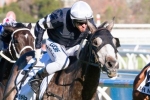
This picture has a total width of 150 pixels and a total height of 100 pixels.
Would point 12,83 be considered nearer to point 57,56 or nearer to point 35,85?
point 35,85

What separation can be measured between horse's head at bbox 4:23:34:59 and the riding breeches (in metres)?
1.67

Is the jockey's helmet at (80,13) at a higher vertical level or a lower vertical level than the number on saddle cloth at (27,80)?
higher

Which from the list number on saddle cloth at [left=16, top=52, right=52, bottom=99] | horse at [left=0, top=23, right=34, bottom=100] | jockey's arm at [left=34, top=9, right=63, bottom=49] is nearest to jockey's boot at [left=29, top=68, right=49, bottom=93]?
number on saddle cloth at [left=16, top=52, right=52, bottom=99]

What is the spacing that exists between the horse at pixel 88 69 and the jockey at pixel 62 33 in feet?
0.44

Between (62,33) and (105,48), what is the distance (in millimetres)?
1260

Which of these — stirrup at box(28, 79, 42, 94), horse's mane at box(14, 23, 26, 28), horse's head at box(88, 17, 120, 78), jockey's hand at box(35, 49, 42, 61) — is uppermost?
horse's head at box(88, 17, 120, 78)

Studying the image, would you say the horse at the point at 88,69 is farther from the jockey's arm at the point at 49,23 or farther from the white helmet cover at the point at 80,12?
the jockey's arm at the point at 49,23

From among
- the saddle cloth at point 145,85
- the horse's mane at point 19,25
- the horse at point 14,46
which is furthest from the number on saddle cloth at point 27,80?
the saddle cloth at point 145,85

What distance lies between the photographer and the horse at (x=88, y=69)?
6867 millimetres

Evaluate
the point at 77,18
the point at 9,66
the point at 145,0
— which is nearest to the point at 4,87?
the point at 9,66

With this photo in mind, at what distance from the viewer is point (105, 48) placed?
691 cm

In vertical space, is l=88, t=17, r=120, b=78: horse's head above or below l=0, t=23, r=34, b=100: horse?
above

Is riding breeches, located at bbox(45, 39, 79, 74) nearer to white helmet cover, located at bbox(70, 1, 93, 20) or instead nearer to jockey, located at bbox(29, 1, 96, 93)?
jockey, located at bbox(29, 1, 96, 93)

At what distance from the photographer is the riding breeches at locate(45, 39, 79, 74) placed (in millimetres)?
7797
